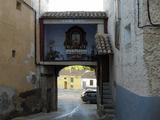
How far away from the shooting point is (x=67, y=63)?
81.3 ft

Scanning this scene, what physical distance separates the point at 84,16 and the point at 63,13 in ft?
5.74

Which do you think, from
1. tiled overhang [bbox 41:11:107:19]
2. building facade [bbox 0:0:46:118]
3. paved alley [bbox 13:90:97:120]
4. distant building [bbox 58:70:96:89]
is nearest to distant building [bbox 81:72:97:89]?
distant building [bbox 58:70:96:89]

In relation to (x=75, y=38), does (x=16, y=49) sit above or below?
below

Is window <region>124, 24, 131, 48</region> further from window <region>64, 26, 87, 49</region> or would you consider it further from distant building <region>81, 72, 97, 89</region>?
distant building <region>81, 72, 97, 89</region>

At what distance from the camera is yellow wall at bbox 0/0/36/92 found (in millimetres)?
17469

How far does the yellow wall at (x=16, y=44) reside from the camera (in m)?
17.5

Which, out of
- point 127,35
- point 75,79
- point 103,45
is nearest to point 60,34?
point 103,45

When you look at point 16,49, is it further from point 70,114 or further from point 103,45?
point 70,114

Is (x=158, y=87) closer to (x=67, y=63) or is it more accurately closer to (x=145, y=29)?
(x=145, y=29)

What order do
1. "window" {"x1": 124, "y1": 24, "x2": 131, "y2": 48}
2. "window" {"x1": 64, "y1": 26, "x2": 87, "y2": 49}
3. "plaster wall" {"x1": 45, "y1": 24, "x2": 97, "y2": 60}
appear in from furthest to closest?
"plaster wall" {"x1": 45, "y1": 24, "x2": 97, "y2": 60}, "window" {"x1": 64, "y1": 26, "x2": 87, "y2": 49}, "window" {"x1": 124, "y1": 24, "x2": 131, "y2": 48}

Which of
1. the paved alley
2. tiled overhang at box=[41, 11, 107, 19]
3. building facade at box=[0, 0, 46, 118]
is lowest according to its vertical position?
the paved alley

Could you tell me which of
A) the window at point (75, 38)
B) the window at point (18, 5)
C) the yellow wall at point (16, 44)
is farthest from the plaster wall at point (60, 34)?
the window at point (18, 5)

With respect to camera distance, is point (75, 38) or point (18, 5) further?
point (75, 38)

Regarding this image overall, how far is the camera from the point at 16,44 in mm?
19406
